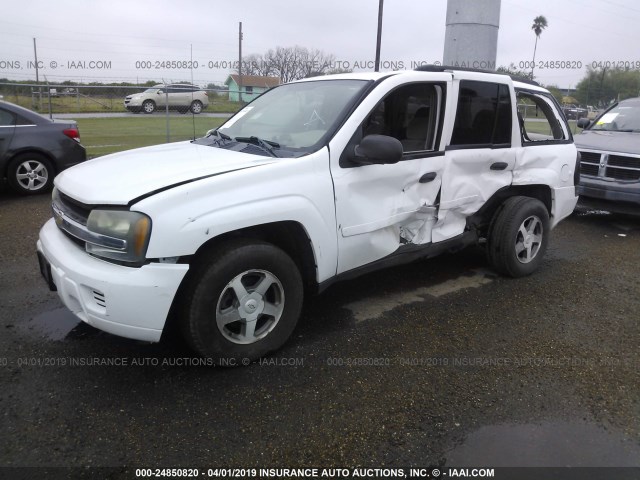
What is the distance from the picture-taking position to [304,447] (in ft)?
8.34

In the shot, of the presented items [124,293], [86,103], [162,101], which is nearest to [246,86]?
[162,101]

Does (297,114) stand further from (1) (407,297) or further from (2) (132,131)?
(2) (132,131)

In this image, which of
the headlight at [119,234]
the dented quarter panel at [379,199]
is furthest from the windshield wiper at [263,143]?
the headlight at [119,234]

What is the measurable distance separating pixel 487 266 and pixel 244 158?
305cm

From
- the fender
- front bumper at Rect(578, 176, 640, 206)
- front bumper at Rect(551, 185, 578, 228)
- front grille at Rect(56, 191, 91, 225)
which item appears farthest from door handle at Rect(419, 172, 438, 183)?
front bumper at Rect(578, 176, 640, 206)

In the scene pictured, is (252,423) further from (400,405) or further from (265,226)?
(265,226)

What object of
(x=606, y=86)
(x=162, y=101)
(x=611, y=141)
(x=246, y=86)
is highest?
(x=606, y=86)

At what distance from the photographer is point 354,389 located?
3029 millimetres

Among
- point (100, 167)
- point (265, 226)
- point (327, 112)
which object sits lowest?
point (265, 226)

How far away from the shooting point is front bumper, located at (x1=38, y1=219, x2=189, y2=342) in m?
2.69

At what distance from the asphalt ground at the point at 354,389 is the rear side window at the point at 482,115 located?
1.33 m

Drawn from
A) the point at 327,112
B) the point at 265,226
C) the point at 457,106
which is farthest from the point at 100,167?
the point at 457,106

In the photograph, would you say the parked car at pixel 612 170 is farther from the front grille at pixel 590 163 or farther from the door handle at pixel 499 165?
the door handle at pixel 499 165

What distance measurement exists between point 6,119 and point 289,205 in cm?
635
